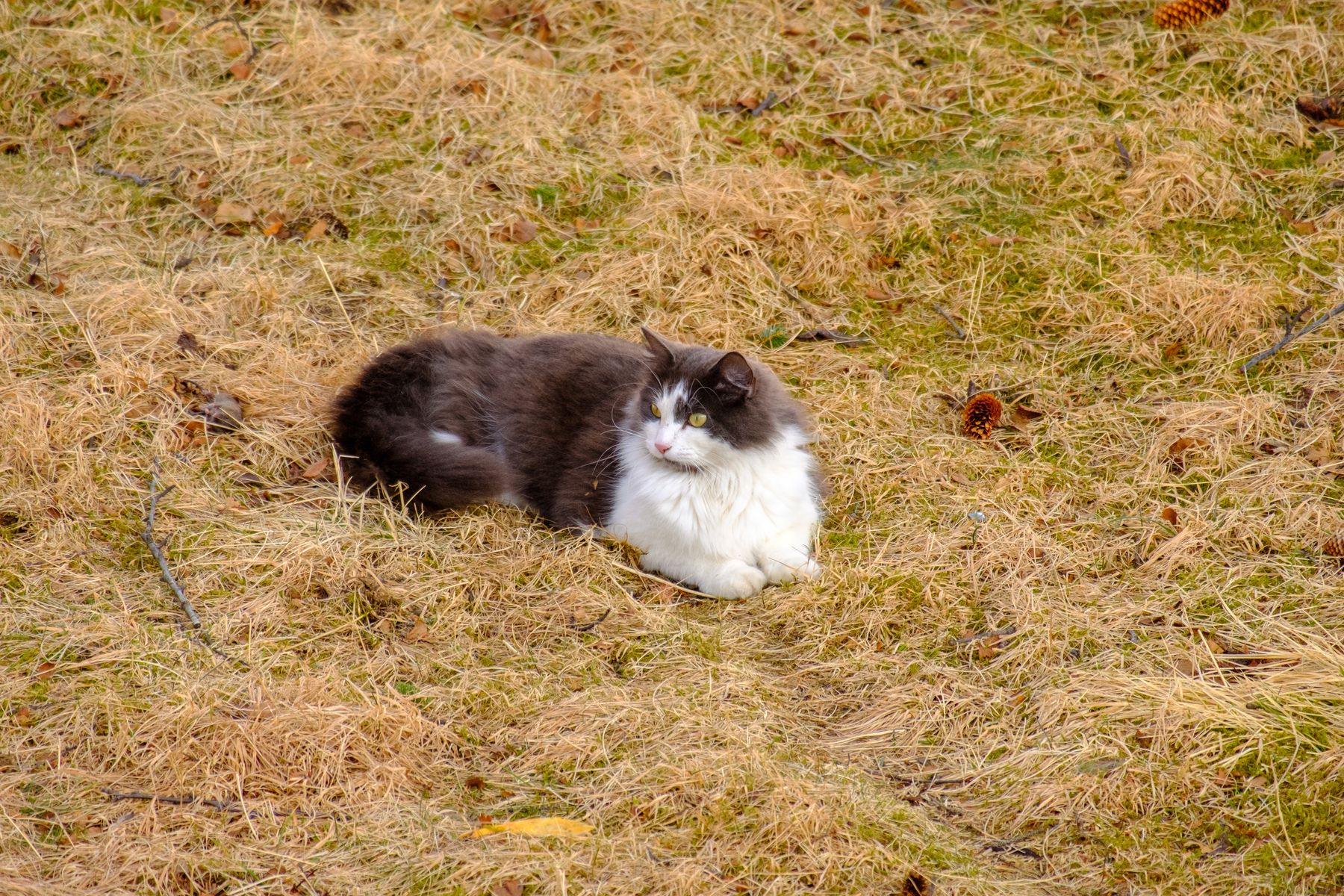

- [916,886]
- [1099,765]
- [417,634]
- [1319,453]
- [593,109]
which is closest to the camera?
[916,886]

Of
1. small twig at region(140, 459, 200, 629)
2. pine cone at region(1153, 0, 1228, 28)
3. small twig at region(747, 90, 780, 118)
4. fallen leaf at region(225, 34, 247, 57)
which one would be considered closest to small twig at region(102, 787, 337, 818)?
small twig at region(140, 459, 200, 629)

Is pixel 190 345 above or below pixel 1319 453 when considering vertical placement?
below

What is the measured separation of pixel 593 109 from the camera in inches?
256

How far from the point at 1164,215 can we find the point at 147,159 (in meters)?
5.52

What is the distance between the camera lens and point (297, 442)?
4750 millimetres

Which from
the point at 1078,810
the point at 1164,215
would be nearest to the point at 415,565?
the point at 1078,810

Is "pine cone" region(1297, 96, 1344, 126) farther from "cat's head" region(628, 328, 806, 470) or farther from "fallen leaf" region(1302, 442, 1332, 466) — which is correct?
"cat's head" region(628, 328, 806, 470)

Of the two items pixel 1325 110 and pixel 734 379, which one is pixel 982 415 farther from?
pixel 1325 110

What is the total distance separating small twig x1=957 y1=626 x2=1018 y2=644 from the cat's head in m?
1.05

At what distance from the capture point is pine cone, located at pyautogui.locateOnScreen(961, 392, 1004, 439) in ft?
16.0

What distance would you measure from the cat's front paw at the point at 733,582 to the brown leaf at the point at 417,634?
108 cm

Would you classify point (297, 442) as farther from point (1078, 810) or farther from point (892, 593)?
point (1078, 810)

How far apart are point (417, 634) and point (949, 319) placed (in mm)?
3091

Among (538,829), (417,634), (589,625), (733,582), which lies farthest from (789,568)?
(538,829)
